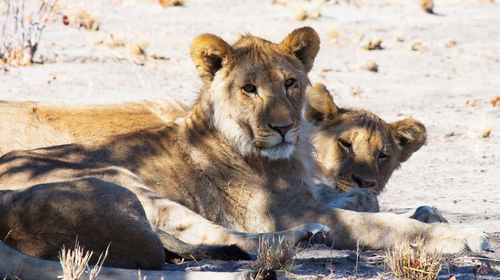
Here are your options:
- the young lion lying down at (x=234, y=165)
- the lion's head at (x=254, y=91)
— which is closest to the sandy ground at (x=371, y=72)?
the young lion lying down at (x=234, y=165)

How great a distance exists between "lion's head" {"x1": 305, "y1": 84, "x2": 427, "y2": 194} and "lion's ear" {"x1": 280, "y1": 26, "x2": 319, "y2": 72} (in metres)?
0.74

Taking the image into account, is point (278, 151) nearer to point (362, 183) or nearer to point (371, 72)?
point (362, 183)

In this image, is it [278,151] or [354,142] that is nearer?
[278,151]

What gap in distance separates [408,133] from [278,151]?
189cm

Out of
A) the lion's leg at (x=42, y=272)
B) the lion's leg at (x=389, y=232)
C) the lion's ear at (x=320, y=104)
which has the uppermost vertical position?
the lion's leg at (x=42, y=272)

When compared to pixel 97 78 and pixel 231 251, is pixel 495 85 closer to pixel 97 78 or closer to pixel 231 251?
pixel 97 78

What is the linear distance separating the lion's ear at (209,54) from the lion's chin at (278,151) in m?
0.71

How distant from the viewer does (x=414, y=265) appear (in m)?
3.52

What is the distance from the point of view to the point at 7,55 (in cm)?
1145

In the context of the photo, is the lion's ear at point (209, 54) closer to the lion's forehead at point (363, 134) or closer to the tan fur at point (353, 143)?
the tan fur at point (353, 143)

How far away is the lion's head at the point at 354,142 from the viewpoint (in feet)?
19.0

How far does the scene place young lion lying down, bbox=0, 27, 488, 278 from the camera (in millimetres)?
4402

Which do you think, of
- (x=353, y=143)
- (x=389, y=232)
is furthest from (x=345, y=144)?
(x=389, y=232)

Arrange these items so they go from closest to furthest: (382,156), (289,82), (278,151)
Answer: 1. (278,151)
2. (289,82)
3. (382,156)
